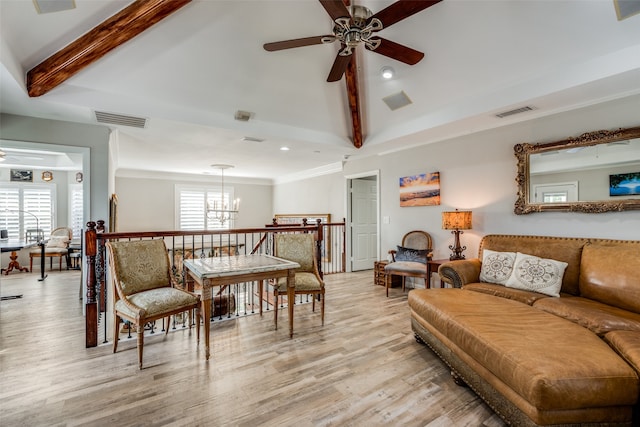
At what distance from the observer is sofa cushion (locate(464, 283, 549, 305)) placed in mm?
2861

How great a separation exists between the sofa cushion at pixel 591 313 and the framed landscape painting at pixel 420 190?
240 cm

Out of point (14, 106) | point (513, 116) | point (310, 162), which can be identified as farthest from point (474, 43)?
point (14, 106)

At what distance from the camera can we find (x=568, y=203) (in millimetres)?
3408

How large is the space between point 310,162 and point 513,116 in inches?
164

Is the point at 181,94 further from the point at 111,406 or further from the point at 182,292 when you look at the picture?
the point at 111,406

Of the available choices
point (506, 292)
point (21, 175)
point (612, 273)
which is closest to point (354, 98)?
point (506, 292)

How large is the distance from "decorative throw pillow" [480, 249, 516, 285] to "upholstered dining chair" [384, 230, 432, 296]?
919 millimetres

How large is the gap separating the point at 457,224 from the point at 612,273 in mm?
1679

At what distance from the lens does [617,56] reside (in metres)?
2.68

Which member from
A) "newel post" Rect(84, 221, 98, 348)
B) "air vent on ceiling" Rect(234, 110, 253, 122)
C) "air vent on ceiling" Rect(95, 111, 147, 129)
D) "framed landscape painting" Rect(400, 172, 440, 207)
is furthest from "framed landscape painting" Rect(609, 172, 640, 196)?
"air vent on ceiling" Rect(95, 111, 147, 129)

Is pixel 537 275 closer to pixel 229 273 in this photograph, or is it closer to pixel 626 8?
pixel 626 8

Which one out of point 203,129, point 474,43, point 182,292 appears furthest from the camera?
point 203,129

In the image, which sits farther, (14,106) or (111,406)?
(14,106)

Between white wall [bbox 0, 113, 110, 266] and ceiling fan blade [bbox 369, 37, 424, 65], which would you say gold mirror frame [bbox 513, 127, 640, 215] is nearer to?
ceiling fan blade [bbox 369, 37, 424, 65]
